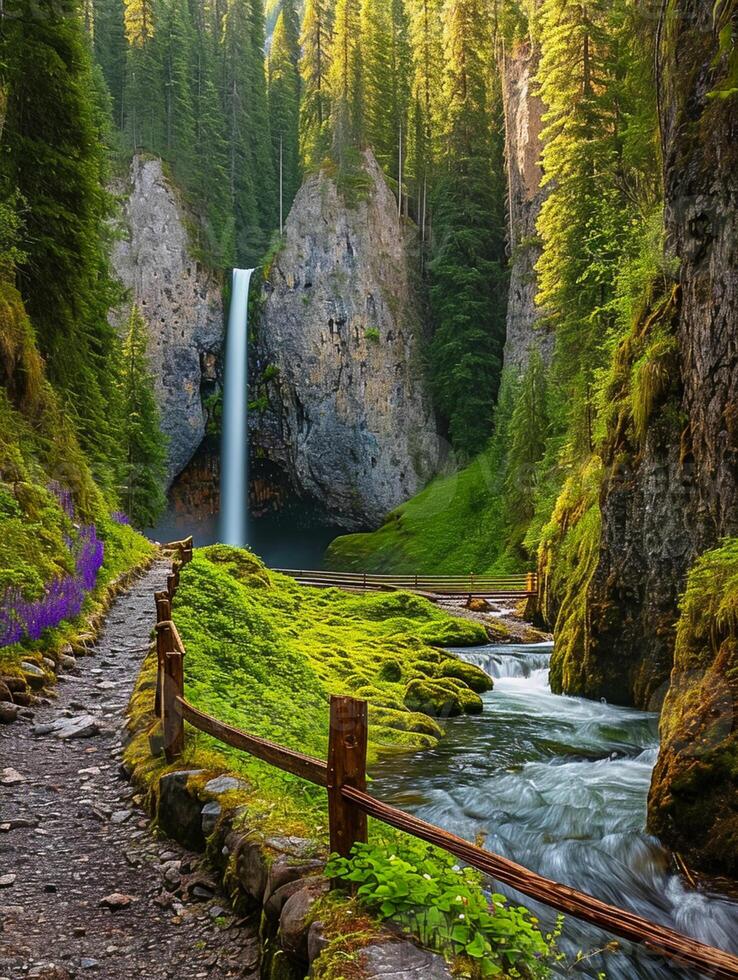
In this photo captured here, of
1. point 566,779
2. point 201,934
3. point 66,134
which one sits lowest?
point 566,779

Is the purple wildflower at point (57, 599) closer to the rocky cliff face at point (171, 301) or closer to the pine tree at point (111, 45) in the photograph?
the rocky cliff face at point (171, 301)

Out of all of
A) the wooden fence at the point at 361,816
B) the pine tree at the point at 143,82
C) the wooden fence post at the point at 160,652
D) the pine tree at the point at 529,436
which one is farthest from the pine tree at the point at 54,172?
the pine tree at the point at 143,82

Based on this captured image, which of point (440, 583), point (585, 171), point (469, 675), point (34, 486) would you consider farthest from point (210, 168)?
point (469, 675)

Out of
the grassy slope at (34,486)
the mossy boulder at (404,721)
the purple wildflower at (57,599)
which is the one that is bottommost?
the mossy boulder at (404,721)

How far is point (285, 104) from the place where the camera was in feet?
192

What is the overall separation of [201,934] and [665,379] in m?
9.29

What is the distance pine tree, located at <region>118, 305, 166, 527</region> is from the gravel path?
23038 mm

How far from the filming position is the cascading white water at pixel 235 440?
1743 inches

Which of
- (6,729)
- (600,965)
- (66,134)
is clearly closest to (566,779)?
(600,965)

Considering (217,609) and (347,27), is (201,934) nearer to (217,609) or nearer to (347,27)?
(217,609)

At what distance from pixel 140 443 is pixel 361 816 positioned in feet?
94.2

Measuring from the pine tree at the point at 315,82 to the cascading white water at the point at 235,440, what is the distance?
12427mm

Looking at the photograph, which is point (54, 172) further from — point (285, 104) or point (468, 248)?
point (285, 104)

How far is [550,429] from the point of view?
93.7 ft
